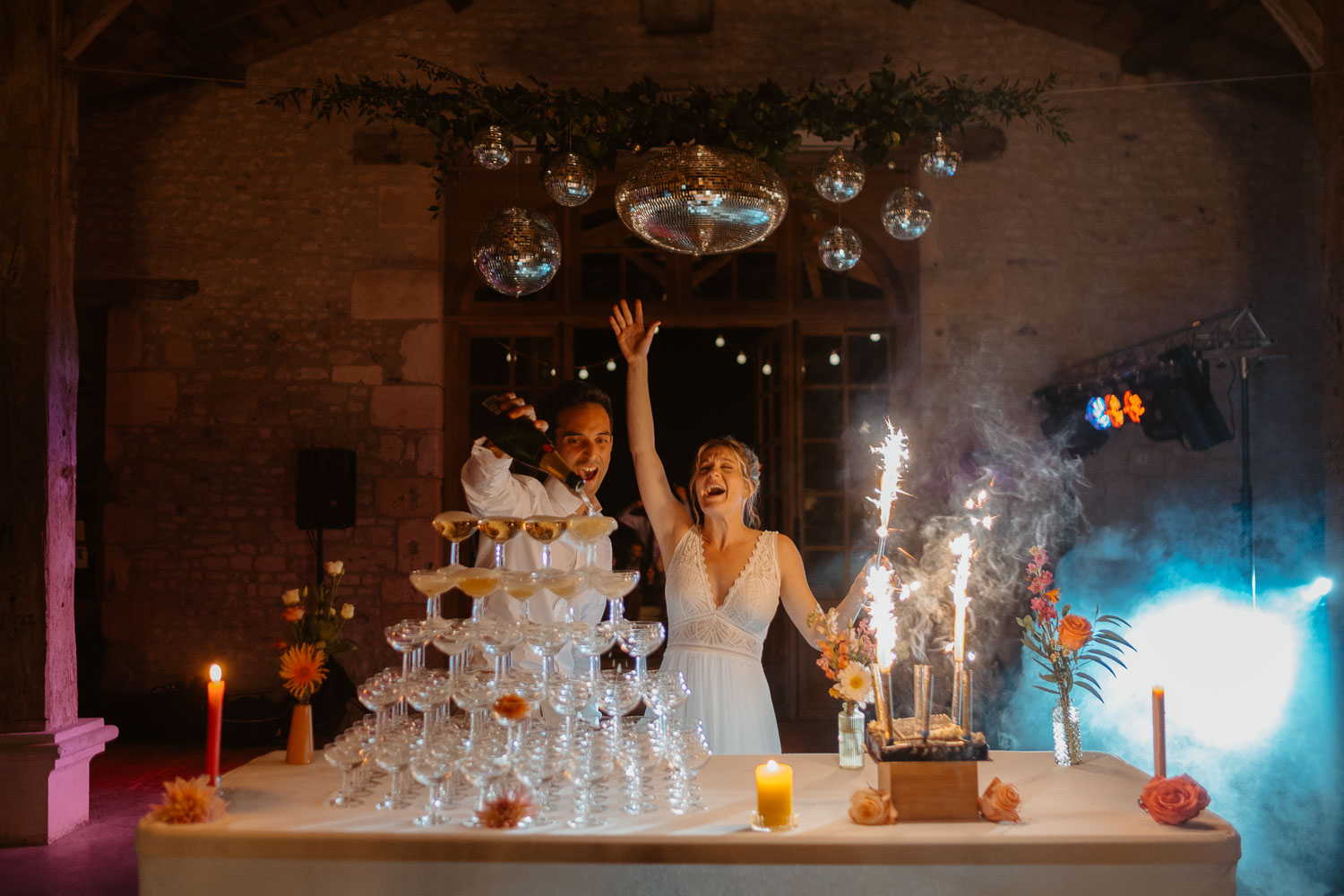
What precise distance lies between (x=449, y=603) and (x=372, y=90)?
4294mm

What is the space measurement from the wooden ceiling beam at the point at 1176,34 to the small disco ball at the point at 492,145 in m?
4.85

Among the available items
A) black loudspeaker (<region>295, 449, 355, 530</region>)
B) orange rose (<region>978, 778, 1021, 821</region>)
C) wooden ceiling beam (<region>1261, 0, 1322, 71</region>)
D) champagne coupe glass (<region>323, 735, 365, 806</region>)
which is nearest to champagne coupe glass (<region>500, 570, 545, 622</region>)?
champagne coupe glass (<region>323, 735, 365, 806</region>)

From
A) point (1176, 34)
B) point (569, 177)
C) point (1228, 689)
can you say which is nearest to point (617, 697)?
point (569, 177)

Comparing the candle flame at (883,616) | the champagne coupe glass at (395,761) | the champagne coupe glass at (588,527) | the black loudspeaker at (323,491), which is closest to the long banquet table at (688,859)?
the champagne coupe glass at (395,761)

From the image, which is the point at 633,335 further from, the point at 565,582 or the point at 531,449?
the point at 565,582

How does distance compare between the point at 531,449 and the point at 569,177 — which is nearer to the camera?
the point at 531,449

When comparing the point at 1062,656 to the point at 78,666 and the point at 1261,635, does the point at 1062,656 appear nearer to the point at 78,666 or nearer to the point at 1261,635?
the point at 1261,635

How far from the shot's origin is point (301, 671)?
273cm

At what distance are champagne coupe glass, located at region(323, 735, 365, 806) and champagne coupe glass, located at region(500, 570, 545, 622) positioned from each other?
472mm

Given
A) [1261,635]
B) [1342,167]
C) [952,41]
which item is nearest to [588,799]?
[1342,167]

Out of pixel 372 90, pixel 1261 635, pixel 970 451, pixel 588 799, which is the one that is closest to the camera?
pixel 588 799

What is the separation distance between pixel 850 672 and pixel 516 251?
6.32 feet

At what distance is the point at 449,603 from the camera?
737 centimetres

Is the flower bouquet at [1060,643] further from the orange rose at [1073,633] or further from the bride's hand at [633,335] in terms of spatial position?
the bride's hand at [633,335]
